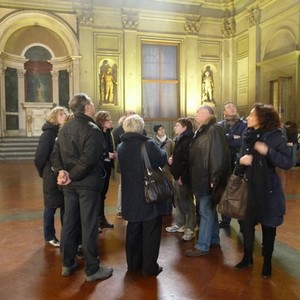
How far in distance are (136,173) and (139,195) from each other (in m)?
0.19

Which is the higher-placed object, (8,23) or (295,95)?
(8,23)

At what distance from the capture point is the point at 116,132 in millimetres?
5102

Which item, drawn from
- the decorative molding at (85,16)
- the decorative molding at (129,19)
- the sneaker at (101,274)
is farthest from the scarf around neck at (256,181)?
the decorative molding at (129,19)

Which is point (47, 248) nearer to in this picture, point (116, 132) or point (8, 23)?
point (116, 132)

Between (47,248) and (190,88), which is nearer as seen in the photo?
(47,248)

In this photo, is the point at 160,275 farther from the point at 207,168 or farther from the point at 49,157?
the point at 49,157

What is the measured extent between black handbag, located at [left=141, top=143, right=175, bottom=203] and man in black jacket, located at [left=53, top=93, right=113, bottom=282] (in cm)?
40

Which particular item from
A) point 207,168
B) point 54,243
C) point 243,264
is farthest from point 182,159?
point 54,243

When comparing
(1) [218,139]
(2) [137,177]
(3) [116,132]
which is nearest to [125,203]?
(2) [137,177]

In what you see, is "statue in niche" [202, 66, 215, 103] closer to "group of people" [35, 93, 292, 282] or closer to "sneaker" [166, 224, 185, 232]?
"sneaker" [166, 224, 185, 232]

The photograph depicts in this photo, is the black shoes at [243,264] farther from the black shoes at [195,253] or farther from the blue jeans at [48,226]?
the blue jeans at [48,226]

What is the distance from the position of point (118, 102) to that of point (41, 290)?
1167 cm

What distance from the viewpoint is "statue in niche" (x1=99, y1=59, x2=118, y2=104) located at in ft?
46.0

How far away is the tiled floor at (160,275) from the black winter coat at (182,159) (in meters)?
0.80
